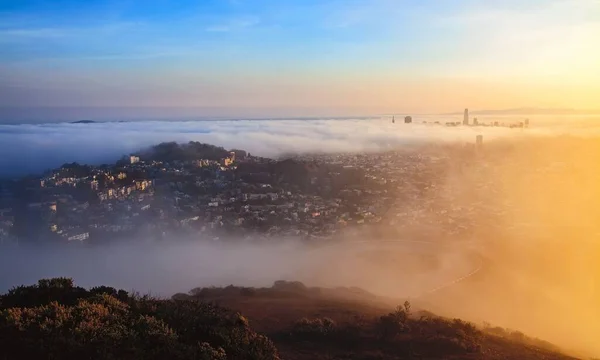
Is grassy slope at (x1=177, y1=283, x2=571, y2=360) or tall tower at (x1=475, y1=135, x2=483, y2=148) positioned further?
tall tower at (x1=475, y1=135, x2=483, y2=148)

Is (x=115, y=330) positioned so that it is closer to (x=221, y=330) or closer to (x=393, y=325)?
(x=221, y=330)

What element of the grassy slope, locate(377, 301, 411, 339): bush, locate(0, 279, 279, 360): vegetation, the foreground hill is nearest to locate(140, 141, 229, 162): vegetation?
the foreground hill

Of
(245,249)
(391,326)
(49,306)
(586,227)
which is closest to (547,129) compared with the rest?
(586,227)

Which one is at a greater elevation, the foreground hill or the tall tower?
the tall tower

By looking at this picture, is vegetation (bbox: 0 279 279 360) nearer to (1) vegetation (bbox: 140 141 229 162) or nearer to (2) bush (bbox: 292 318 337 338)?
(2) bush (bbox: 292 318 337 338)

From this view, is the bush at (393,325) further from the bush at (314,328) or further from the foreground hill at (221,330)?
the bush at (314,328)

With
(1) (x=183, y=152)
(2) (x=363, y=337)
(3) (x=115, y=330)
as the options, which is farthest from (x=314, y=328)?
(1) (x=183, y=152)

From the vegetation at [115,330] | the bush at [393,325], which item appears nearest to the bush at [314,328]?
the bush at [393,325]

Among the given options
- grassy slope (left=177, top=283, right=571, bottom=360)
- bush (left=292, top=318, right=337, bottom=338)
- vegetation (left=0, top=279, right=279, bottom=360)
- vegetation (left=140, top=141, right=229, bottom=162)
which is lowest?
grassy slope (left=177, top=283, right=571, bottom=360)

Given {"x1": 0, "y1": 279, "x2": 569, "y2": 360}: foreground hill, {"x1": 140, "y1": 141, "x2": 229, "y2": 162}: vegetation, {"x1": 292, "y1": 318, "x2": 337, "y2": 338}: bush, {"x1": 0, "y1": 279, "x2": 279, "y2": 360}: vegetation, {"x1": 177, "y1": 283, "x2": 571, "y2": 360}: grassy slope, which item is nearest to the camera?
{"x1": 0, "y1": 279, "x2": 279, "y2": 360}: vegetation
